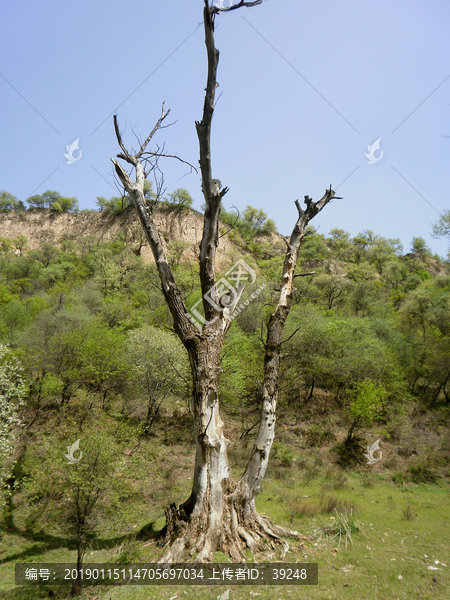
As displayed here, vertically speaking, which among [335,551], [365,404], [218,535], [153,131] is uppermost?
[153,131]

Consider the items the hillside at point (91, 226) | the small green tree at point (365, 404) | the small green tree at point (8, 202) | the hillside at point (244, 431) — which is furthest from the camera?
the small green tree at point (8, 202)

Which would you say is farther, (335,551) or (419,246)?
(419,246)

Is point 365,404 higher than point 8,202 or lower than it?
lower

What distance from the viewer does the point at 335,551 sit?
18.7 feet

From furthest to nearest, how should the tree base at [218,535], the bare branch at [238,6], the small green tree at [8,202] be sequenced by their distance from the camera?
the small green tree at [8,202]
the tree base at [218,535]
the bare branch at [238,6]

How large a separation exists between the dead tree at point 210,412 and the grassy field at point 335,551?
39cm

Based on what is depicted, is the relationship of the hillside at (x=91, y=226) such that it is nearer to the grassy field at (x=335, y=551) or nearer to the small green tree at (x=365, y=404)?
the small green tree at (x=365, y=404)

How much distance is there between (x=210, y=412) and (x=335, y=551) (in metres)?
3.47

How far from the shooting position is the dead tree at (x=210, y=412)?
5133 mm

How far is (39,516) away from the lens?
34.1 ft

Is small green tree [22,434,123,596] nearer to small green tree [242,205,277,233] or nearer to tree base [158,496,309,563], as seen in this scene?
tree base [158,496,309,563]

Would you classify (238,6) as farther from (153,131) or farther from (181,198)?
(181,198)

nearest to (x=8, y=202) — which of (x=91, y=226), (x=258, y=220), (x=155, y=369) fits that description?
(x=91, y=226)

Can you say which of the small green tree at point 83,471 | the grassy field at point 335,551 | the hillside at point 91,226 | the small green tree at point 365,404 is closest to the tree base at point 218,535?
the grassy field at point 335,551
